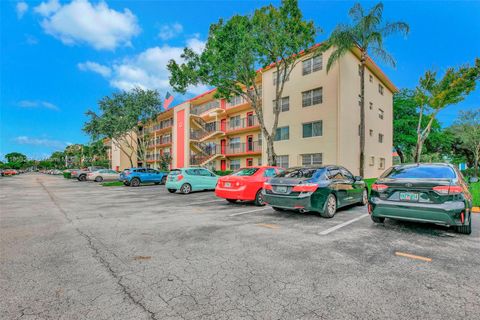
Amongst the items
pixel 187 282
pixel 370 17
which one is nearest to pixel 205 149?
pixel 370 17

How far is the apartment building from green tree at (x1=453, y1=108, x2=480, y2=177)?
15.2m

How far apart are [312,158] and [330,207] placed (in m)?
12.9

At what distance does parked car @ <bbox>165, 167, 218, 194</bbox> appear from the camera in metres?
13.2

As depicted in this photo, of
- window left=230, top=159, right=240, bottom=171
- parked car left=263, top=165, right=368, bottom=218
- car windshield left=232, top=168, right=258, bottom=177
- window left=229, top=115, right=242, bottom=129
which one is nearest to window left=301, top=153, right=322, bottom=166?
window left=230, top=159, right=240, bottom=171

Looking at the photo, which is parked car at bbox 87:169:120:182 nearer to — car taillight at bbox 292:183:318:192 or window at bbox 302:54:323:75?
window at bbox 302:54:323:75

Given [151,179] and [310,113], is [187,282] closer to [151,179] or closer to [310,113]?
[310,113]

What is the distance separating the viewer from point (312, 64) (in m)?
19.3

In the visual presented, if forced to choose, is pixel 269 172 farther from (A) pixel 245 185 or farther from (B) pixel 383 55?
(B) pixel 383 55

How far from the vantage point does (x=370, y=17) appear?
14.2 metres

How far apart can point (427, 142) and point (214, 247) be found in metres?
40.3

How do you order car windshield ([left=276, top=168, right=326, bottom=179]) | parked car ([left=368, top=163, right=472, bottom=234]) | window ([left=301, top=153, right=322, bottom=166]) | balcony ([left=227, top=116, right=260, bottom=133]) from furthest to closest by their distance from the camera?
balcony ([left=227, top=116, right=260, bottom=133])
window ([left=301, top=153, right=322, bottom=166])
car windshield ([left=276, top=168, right=326, bottom=179])
parked car ([left=368, top=163, right=472, bottom=234])

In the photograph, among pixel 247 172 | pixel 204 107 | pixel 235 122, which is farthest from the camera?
pixel 204 107

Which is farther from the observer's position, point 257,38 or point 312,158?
point 312,158

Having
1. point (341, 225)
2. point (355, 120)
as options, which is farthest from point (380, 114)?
point (341, 225)
